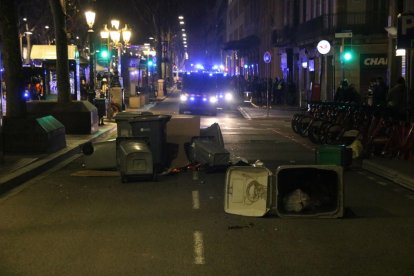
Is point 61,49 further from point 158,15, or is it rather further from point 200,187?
point 158,15

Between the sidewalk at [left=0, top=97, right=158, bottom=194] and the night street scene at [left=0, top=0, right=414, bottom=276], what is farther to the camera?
the sidewalk at [left=0, top=97, right=158, bottom=194]

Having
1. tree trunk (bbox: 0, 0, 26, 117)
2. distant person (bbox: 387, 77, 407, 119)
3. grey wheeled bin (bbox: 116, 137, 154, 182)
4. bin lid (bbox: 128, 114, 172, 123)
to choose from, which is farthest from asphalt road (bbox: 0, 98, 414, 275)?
distant person (bbox: 387, 77, 407, 119)

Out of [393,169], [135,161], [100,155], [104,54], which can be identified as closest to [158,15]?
[104,54]

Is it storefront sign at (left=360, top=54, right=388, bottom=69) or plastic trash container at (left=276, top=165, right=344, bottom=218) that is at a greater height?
storefront sign at (left=360, top=54, right=388, bottom=69)

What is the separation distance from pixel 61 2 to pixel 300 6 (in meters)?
26.1

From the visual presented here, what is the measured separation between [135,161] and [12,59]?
15.4ft

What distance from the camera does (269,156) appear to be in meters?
15.2

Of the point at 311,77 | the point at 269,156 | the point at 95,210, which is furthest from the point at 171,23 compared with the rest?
the point at 95,210

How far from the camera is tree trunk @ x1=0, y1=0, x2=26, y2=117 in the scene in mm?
13430

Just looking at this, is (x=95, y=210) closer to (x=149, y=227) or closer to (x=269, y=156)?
(x=149, y=227)

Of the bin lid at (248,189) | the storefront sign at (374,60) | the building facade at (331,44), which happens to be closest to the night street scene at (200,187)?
the bin lid at (248,189)

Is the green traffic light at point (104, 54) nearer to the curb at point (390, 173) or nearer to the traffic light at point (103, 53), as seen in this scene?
the traffic light at point (103, 53)

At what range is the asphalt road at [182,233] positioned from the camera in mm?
6117

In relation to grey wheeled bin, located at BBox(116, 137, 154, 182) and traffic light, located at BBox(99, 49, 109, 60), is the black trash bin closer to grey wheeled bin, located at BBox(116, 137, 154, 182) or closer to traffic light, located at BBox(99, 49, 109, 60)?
grey wheeled bin, located at BBox(116, 137, 154, 182)
